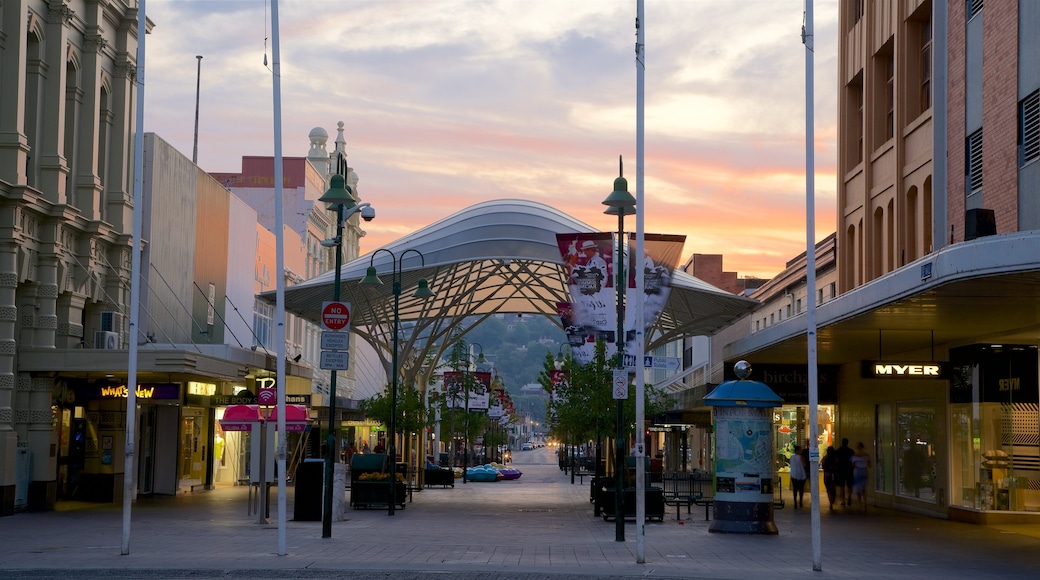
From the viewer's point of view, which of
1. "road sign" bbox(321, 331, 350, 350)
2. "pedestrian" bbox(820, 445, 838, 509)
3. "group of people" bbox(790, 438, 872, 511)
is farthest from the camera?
"pedestrian" bbox(820, 445, 838, 509)

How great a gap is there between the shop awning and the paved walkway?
7.19 feet

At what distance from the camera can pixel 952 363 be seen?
30000mm

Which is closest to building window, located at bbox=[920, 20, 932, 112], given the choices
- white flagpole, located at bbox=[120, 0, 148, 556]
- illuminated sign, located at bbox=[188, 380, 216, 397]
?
white flagpole, located at bbox=[120, 0, 148, 556]

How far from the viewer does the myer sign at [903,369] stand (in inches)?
1086

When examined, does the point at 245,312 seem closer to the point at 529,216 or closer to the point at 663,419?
the point at 529,216

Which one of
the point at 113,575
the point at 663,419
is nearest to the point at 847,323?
the point at 113,575

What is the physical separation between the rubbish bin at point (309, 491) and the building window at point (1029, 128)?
16.3 m

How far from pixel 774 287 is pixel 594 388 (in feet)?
88.2

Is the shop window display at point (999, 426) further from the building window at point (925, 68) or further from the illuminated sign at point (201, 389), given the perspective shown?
the illuminated sign at point (201, 389)

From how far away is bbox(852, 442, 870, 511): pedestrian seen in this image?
110 feet

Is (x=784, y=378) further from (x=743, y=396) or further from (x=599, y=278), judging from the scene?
(x=743, y=396)

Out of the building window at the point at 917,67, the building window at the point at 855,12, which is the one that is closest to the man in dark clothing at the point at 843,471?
the building window at the point at 917,67

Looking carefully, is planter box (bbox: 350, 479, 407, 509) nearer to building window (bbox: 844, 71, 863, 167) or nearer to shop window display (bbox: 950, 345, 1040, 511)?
shop window display (bbox: 950, 345, 1040, 511)

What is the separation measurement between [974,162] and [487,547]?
14.7 m
